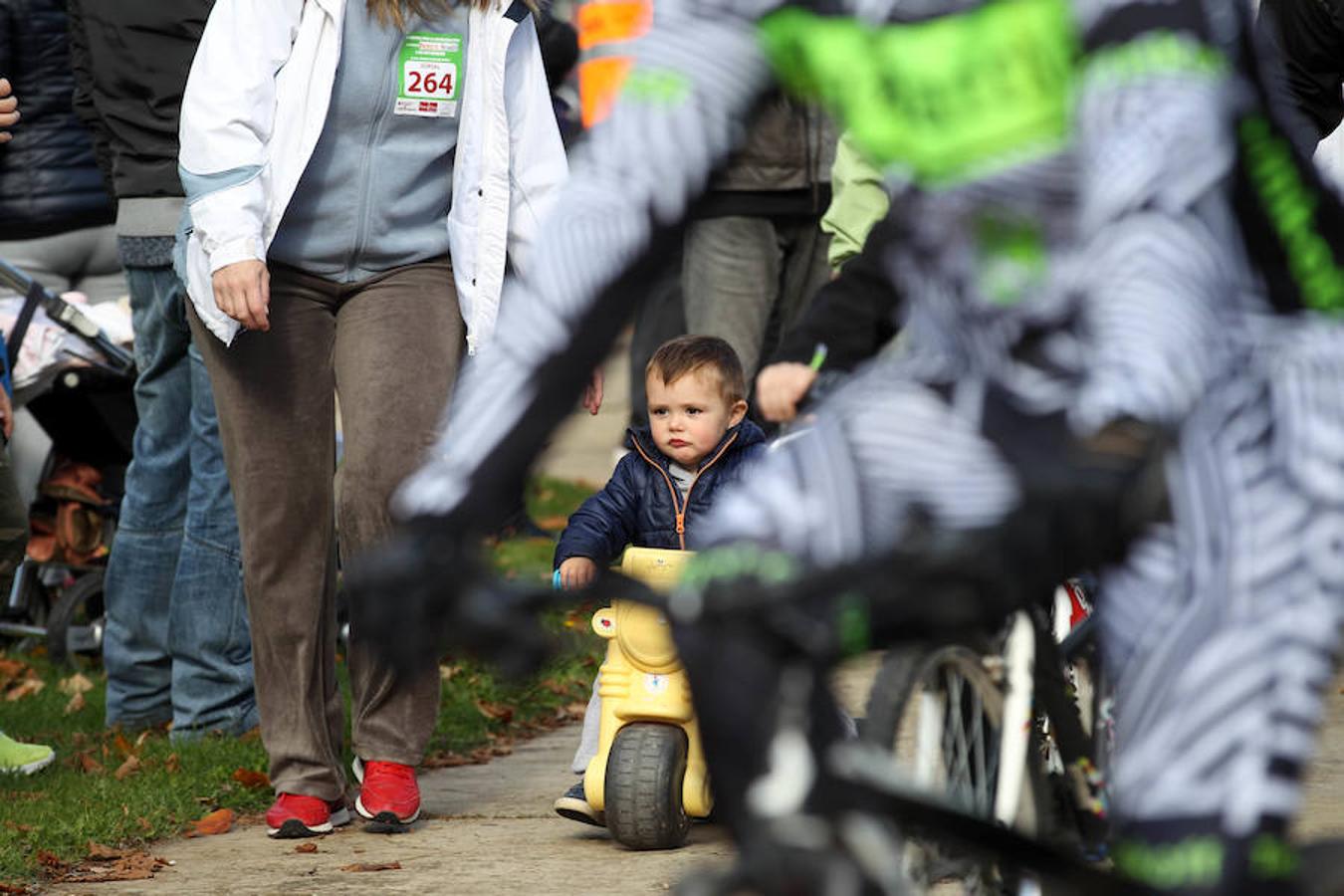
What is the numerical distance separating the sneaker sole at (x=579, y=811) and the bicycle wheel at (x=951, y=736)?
221cm

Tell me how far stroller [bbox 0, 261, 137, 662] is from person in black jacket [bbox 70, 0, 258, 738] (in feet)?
3.36

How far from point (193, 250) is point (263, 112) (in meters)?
0.37

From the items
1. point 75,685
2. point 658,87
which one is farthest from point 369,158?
point 75,685

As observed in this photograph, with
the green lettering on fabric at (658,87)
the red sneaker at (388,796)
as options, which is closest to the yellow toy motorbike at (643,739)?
the red sneaker at (388,796)

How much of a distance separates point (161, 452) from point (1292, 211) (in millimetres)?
5032

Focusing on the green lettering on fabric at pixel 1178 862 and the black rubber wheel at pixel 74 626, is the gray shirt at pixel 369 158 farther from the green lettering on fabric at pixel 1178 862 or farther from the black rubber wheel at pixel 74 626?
the green lettering on fabric at pixel 1178 862

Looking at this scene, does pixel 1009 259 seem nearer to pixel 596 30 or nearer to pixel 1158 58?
pixel 1158 58

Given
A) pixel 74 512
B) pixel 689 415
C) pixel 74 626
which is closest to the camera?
pixel 689 415

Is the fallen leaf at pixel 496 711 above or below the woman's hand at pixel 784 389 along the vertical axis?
below

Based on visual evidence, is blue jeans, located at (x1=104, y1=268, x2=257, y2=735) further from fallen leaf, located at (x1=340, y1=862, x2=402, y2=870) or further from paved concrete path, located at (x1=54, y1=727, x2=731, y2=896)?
fallen leaf, located at (x1=340, y1=862, x2=402, y2=870)

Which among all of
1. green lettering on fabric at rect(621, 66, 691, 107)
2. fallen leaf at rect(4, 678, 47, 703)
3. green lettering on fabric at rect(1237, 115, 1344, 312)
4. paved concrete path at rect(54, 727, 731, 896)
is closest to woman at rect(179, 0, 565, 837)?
paved concrete path at rect(54, 727, 731, 896)

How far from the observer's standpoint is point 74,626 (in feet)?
27.0

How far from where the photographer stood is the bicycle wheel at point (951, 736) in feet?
10.6

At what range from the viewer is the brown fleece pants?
558 cm
